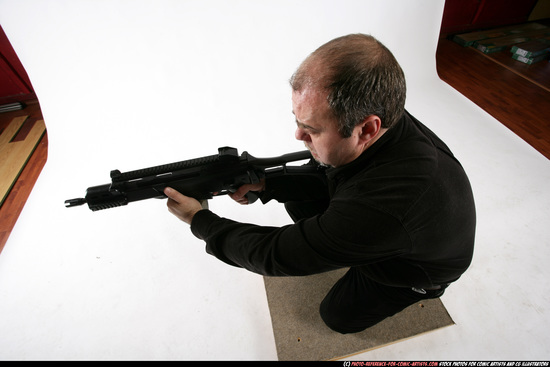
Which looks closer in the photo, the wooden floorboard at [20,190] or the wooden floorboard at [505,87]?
the wooden floorboard at [20,190]

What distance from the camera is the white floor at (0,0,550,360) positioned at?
4.51 ft

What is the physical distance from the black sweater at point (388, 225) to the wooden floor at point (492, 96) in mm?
1903

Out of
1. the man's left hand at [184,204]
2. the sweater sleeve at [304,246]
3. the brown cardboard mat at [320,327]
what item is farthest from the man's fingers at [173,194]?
the brown cardboard mat at [320,327]

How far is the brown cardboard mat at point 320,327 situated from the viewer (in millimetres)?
1296

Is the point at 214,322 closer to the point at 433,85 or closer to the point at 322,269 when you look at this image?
the point at 322,269

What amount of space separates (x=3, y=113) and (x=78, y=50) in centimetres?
143

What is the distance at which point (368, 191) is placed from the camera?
754 millimetres

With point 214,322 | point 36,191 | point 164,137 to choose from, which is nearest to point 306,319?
point 214,322

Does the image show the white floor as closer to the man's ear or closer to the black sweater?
the black sweater

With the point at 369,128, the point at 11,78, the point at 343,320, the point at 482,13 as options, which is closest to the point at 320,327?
the point at 343,320

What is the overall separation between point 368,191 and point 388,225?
0.10 metres

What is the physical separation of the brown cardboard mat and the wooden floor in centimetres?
170

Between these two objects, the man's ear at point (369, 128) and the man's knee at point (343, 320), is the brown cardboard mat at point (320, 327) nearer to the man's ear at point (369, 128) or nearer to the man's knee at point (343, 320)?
the man's knee at point (343, 320)

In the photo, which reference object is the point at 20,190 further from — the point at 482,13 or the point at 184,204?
the point at 482,13
